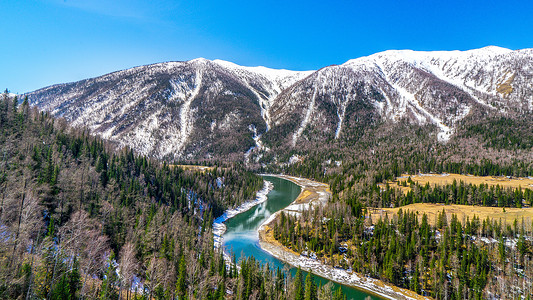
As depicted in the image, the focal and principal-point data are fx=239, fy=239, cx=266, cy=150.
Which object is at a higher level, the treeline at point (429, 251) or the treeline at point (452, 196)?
the treeline at point (452, 196)

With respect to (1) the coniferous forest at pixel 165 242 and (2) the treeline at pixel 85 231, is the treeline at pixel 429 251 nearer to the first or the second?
(1) the coniferous forest at pixel 165 242

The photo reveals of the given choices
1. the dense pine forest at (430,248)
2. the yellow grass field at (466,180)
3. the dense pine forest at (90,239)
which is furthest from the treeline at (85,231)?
A: the yellow grass field at (466,180)

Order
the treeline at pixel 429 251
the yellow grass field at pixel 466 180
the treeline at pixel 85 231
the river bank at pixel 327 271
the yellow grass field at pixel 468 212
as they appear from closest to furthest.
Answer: the treeline at pixel 85 231, the treeline at pixel 429 251, the river bank at pixel 327 271, the yellow grass field at pixel 468 212, the yellow grass field at pixel 466 180

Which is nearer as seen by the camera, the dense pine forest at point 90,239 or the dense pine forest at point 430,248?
the dense pine forest at point 90,239

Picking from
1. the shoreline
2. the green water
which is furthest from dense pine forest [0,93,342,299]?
the green water

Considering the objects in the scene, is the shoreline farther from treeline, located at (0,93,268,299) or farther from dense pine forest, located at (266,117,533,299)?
dense pine forest, located at (266,117,533,299)

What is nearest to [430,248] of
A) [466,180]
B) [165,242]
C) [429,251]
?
[429,251]

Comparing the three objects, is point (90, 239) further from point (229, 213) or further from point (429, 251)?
point (429, 251)

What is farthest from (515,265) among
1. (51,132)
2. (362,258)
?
(51,132)
